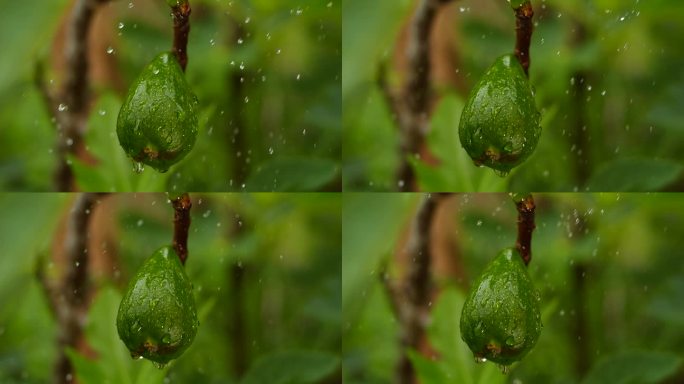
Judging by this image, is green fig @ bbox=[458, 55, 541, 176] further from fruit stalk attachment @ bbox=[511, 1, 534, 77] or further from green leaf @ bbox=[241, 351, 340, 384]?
green leaf @ bbox=[241, 351, 340, 384]

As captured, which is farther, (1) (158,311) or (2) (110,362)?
(2) (110,362)

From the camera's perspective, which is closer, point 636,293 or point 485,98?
point 485,98

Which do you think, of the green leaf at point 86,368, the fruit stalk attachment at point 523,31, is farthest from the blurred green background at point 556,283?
the green leaf at point 86,368

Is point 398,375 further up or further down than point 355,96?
further down

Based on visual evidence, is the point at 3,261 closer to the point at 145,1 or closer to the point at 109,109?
the point at 109,109

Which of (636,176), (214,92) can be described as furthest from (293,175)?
(636,176)

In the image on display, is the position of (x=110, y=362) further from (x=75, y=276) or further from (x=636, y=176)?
(x=636, y=176)

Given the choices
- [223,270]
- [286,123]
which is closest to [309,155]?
[286,123]

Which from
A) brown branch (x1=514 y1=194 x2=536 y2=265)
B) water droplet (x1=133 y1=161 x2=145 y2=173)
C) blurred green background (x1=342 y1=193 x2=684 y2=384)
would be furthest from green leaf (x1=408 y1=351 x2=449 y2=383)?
water droplet (x1=133 y1=161 x2=145 y2=173)
